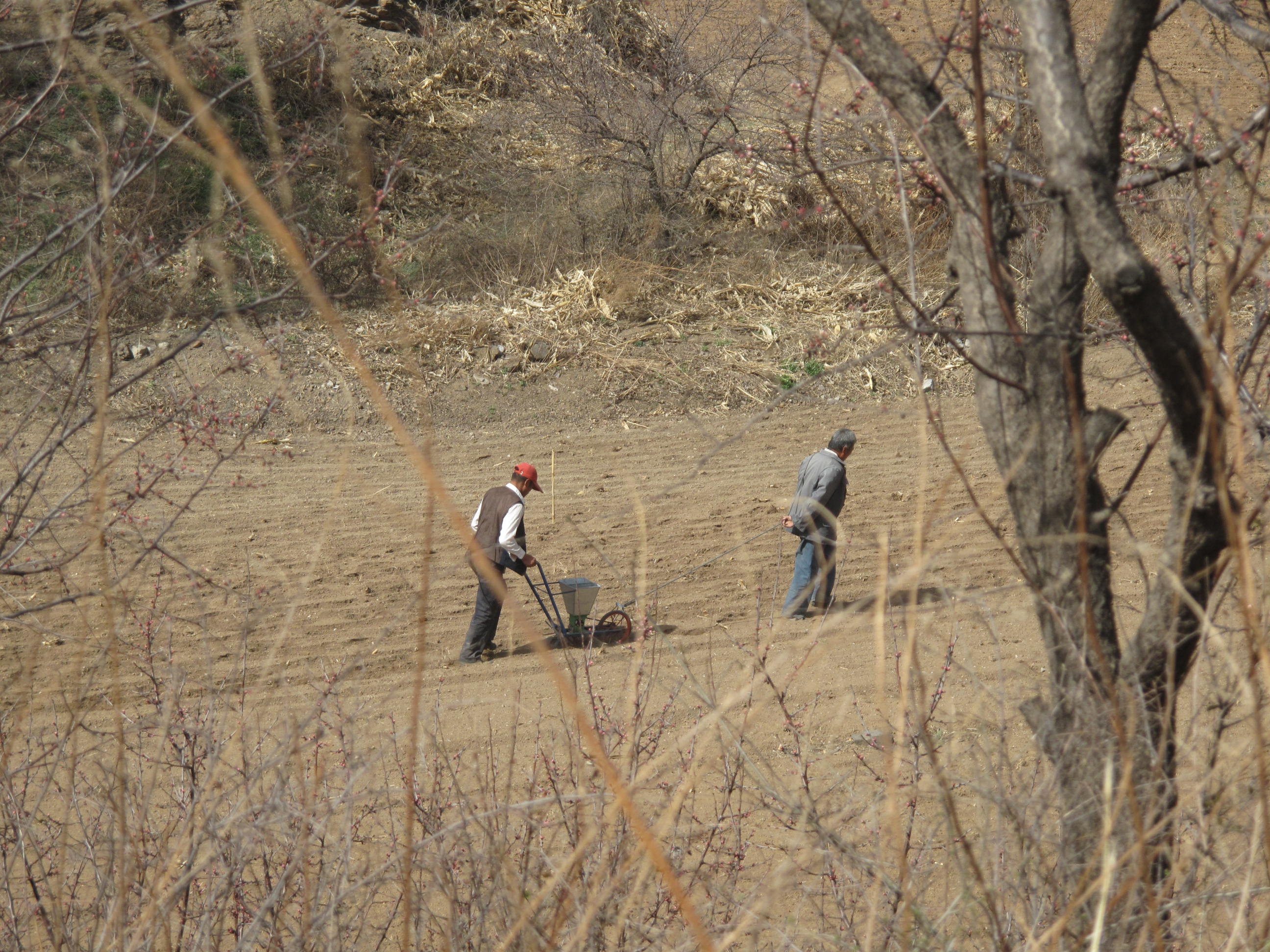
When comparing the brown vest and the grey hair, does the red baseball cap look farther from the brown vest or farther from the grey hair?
the grey hair

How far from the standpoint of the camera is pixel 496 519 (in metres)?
7.80

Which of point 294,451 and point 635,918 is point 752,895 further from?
point 294,451

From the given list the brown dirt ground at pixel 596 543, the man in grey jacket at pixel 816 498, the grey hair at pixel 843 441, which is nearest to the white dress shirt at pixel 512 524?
the brown dirt ground at pixel 596 543

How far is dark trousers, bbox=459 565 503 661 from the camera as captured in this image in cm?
777

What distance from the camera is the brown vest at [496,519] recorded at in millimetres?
7664

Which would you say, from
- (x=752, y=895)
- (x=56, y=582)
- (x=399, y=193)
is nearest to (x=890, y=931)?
(x=752, y=895)

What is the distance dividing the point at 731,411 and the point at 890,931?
38.1 ft

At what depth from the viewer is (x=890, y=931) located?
226cm

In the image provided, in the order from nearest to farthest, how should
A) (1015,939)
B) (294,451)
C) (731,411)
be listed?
(1015,939), (294,451), (731,411)

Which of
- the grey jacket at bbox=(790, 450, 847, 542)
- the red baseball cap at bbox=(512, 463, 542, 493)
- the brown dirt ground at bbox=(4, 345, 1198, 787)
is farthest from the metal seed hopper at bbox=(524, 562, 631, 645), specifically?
the grey jacket at bbox=(790, 450, 847, 542)

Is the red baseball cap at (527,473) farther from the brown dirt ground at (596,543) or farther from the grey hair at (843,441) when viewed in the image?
the grey hair at (843,441)

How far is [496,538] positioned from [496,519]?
0.59 feet

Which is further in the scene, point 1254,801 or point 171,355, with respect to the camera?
point 171,355

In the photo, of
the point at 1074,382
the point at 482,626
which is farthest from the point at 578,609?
the point at 1074,382
